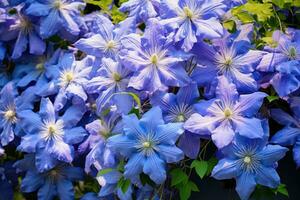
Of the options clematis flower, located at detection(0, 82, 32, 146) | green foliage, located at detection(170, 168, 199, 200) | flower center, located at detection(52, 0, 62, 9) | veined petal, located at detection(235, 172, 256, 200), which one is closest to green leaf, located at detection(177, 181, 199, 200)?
green foliage, located at detection(170, 168, 199, 200)

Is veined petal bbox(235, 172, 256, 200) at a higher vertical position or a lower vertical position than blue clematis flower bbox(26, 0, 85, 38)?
lower

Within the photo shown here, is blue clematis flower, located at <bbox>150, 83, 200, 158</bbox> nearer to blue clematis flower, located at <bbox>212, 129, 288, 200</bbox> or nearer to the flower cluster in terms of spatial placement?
the flower cluster

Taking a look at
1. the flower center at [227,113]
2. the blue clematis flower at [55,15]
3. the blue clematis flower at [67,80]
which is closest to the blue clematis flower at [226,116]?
the flower center at [227,113]

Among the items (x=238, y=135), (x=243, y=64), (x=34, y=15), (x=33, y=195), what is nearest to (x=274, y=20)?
(x=243, y=64)

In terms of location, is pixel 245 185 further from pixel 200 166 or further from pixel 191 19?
pixel 191 19

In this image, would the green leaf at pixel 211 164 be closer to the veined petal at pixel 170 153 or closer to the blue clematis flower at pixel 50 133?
the veined petal at pixel 170 153

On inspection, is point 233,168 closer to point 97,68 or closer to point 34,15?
point 97,68
